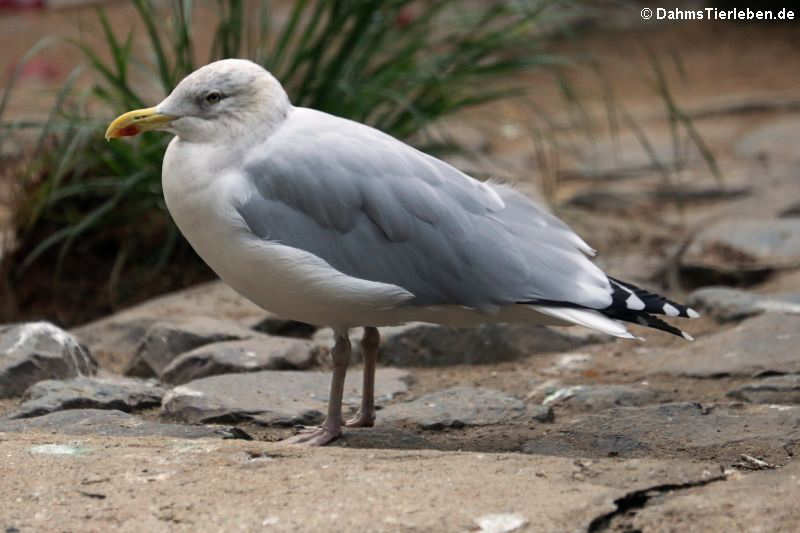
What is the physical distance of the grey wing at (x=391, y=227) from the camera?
2.68 metres

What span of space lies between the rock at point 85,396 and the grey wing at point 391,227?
0.67 metres

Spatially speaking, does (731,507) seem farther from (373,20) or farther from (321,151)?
(373,20)

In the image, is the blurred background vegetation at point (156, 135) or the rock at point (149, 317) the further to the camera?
the blurred background vegetation at point (156, 135)

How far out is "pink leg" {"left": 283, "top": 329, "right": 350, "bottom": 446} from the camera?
2754 mm

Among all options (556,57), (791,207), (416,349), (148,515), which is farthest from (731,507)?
(791,207)


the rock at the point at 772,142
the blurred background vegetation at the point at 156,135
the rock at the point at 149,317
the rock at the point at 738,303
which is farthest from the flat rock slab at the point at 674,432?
the rock at the point at 772,142

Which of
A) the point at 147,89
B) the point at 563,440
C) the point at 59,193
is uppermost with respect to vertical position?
the point at 147,89

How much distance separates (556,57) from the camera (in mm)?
4625

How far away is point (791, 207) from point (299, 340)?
2.41 meters

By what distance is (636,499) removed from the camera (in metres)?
2.19

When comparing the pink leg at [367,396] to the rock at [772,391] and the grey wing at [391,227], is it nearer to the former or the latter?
the grey wing at [391,227]

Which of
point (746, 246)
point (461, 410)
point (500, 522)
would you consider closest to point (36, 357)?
point (461, 410)

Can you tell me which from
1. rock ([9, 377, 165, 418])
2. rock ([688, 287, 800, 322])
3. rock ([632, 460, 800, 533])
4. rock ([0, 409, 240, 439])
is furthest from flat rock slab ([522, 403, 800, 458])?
rock ([9, 377, 165, 418])

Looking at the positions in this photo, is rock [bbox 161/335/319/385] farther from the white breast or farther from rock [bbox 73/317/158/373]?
the white breast
